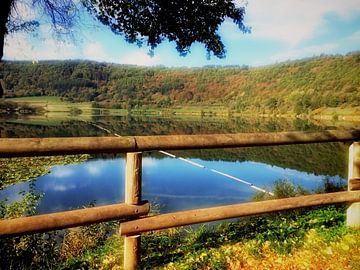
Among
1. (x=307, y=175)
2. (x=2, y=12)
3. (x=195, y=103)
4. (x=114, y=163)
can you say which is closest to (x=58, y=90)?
(x=195, y=103)

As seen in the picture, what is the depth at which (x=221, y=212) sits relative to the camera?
4.74m

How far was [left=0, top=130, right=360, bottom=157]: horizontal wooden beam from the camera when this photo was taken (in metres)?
3.65

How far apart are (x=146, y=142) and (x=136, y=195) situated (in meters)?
0.64

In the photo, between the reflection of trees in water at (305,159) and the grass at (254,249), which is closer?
the grass at (254,249)

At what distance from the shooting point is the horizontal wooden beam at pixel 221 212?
14.0 ft

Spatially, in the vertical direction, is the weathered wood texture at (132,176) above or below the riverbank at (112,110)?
below

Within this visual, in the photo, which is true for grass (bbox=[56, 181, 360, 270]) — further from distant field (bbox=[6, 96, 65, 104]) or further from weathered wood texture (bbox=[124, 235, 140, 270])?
distant field (bbox=[6, 96, 65, 104])

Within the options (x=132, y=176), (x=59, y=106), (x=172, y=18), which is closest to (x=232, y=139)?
(x=132, y=176)

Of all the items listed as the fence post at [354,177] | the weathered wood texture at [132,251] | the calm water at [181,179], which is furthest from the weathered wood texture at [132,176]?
the calm water at [181,179]

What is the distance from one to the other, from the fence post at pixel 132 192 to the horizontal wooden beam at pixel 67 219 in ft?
0.42

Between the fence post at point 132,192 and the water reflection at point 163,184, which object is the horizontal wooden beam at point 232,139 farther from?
the water reflection at point 163,184

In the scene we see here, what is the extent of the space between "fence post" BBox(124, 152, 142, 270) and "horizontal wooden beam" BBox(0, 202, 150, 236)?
13 centimetres

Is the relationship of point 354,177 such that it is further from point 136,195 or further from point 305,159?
point 305,159

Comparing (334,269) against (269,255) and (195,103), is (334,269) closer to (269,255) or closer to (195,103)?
(269,255)
